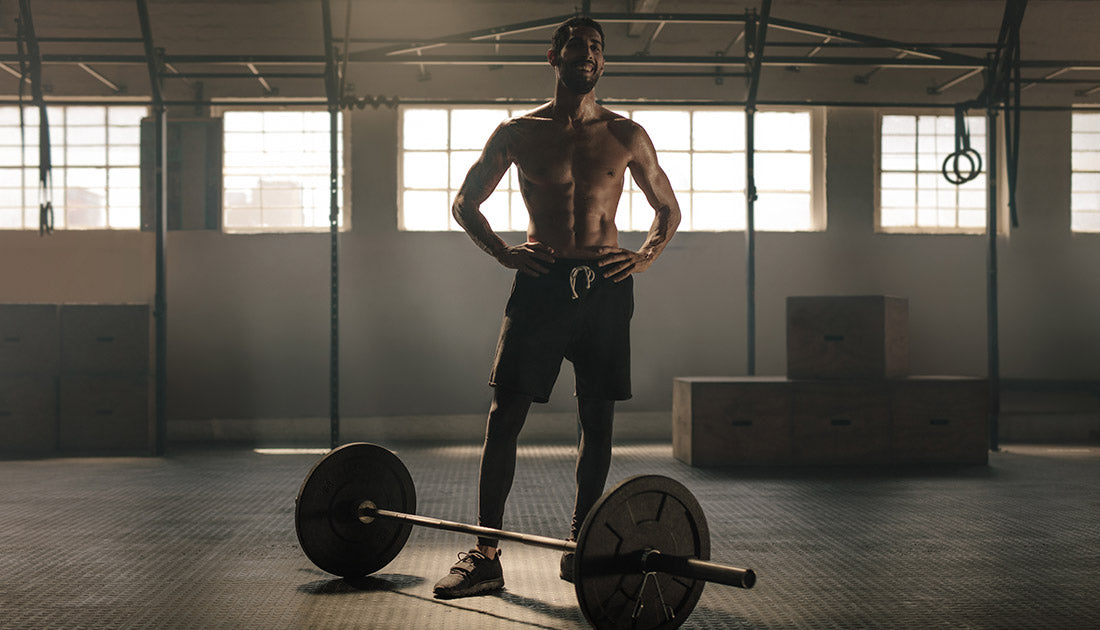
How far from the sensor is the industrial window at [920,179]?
275 inches

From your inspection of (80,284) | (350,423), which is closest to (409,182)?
(350,423)

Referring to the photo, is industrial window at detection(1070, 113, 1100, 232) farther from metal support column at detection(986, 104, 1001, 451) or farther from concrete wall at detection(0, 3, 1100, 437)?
metal support column at detection(986, 104, 1001, 451)

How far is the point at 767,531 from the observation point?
3363mm

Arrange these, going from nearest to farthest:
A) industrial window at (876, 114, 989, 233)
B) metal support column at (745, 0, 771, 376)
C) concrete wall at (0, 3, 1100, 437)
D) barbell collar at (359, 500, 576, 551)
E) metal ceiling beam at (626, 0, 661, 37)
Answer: barbell collar at (359, 500, 576, 551), metal support column at (745, 0, 771, 376), metal ceiling beam at (626, 0, 661, 37), concrete wall at (0, 3, 1100, 437), industrial window at (876, 114, 989, 233)

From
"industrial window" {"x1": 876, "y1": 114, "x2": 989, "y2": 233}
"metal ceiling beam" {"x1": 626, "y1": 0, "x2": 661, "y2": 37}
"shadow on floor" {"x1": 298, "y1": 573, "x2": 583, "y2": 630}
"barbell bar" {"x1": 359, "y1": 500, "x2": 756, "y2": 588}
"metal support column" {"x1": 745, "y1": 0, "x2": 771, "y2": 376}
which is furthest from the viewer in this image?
"industrial window" {"x1": 876, "y1": 114, "x2": 989, "y2": 233}

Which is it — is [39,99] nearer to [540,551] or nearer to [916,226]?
[540,551]

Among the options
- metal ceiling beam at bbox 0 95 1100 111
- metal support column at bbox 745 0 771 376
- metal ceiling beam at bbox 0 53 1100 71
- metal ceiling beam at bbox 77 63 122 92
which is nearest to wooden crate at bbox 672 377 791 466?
metal support column at bbox 745 0 771 376

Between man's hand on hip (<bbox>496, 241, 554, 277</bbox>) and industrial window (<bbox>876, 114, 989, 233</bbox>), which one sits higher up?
industrial window (<bbox>876, 114, 989, 233</bbox>)

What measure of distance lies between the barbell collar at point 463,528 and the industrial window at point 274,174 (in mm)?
4494

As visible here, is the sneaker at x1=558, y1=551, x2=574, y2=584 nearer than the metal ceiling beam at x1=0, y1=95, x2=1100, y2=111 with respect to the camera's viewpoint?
Yes

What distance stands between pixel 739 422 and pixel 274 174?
379 centimetres

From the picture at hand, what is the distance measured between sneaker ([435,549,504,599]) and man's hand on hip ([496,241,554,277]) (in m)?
0.75

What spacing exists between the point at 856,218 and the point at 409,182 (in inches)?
129

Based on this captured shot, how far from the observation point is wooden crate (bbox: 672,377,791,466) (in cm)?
516
